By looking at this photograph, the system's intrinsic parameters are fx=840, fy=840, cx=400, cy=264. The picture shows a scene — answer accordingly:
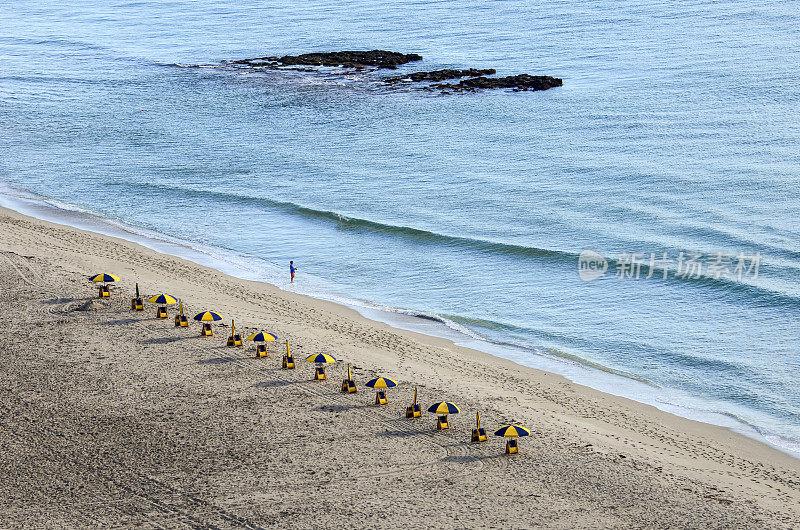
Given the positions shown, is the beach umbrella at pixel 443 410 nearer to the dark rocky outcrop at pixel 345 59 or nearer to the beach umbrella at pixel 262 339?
the beach umbrella at pixel 262 339

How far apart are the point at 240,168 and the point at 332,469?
3131 cm

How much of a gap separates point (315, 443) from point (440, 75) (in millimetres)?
47112

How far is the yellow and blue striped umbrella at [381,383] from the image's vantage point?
21719mm

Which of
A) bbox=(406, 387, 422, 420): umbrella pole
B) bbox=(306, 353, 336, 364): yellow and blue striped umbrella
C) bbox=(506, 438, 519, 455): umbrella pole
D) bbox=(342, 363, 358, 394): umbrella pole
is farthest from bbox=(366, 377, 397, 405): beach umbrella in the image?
bbox=(506, 438, 519, 455): umbrella pole

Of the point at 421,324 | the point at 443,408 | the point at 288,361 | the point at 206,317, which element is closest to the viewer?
the point at 443,408

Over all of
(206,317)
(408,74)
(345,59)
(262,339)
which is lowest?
(262,339)

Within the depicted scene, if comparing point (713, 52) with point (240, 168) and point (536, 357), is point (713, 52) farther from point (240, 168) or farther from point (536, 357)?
point (536, 357)

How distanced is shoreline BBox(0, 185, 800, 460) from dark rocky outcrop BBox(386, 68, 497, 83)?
95.5ft

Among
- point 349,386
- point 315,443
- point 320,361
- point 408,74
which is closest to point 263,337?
point 320,361

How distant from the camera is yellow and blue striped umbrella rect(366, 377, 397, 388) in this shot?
21.7 meters

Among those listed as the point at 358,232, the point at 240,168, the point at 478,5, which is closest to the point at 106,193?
the point at 240,168

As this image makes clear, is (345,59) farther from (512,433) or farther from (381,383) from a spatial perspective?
(512,433)

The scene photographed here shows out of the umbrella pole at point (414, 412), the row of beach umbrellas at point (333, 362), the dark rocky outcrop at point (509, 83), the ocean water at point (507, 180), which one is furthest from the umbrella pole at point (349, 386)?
the dark rocky outcrop at point (509, 83)

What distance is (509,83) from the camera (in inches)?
2371
